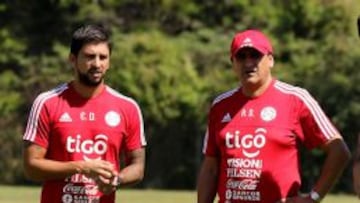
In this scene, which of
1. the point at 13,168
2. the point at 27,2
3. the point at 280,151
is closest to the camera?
the point at 280,151

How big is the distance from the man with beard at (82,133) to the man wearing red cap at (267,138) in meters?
0.63

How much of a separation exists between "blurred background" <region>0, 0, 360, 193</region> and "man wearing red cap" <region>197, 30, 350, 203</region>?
107 ft

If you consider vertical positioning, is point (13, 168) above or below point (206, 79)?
below

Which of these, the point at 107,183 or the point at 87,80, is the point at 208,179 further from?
the point at 87,80

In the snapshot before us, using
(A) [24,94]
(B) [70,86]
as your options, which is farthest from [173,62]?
(B) [70,86]

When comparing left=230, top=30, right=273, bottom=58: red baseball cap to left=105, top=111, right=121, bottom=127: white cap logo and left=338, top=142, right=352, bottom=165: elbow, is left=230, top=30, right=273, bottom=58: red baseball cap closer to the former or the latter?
left=338, top=142, right=352, bottom=165: elbow

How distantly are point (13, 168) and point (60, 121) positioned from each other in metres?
34.2

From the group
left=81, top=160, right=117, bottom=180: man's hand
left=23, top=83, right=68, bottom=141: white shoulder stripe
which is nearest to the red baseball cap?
left=81, top=160, right=117, bottom=180: man's hand

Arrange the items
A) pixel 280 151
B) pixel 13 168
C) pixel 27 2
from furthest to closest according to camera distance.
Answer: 1. pixel 27 2
2. pixel 13 168
3. pixel 280 151

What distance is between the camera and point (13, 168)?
4156 cm

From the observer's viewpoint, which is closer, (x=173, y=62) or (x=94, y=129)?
(x=94, y=129)

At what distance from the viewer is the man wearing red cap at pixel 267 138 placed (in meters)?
7.45

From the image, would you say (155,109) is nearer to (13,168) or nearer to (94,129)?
(13,168)

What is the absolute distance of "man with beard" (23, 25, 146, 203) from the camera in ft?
25.0
